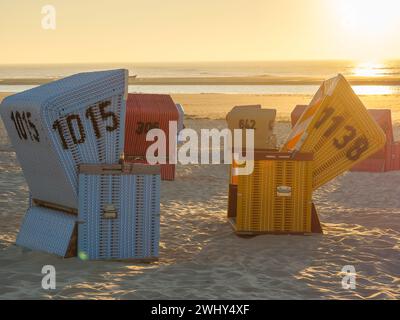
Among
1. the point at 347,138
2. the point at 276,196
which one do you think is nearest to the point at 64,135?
the point at 276,196

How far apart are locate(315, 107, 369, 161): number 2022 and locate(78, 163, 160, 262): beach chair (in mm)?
3561

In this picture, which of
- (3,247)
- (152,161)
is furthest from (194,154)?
(3,247)

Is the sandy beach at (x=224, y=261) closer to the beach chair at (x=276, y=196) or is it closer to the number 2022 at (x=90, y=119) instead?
the beach chair at (x=276, y=196)

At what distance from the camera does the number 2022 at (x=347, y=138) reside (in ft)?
37.0

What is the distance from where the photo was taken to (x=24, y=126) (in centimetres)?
923

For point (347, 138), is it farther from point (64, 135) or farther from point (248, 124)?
point (248, 124)

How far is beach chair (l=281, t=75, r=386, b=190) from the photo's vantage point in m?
11.2

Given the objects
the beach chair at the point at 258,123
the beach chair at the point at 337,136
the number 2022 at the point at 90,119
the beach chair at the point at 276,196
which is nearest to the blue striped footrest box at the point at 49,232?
the number 2022 at the point at 90,119

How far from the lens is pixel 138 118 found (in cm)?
1759

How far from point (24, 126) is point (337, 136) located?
5.19 metres
